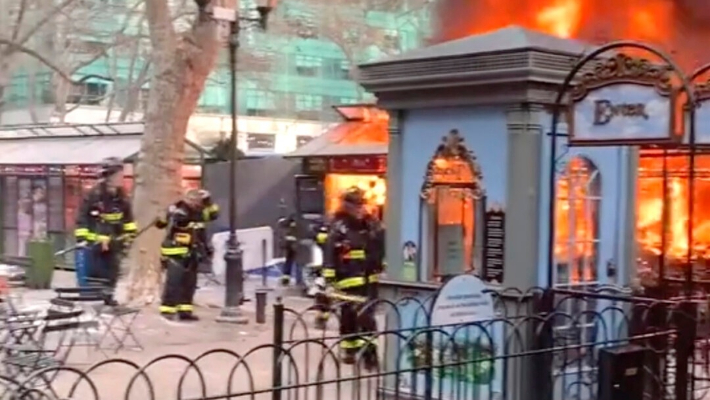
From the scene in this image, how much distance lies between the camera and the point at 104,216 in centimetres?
1602

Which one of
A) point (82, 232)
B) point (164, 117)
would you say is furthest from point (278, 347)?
point (164, 117)

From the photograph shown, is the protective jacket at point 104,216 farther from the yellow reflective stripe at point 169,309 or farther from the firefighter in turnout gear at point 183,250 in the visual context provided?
the yellow reflective stripe at point 169,309

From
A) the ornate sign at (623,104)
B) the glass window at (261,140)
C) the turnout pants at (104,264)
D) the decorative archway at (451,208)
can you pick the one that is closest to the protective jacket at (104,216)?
the turnout pants at (104,264)

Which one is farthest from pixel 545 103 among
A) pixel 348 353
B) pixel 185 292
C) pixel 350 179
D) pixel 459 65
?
pixel 350 179

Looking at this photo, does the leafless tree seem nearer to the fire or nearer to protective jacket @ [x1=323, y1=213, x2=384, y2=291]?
the fire

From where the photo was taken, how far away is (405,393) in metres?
9.16

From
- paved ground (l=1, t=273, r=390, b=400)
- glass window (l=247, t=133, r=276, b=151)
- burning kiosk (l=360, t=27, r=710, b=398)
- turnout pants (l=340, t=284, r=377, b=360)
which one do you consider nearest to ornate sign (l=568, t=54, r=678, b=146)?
burning kiosk (l=360, t=27, r=710, b=398)

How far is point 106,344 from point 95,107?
4301 cm

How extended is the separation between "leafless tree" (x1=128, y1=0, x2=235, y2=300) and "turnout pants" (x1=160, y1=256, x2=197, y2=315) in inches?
65.5

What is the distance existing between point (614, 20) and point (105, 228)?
8.08 meters

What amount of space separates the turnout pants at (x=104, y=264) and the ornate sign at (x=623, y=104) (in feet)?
30.5

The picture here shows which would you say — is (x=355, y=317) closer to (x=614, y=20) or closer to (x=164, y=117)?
(x=164, y=117)

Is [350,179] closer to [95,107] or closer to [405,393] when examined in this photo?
[405,393]

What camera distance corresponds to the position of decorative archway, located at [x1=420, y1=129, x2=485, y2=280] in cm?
903
